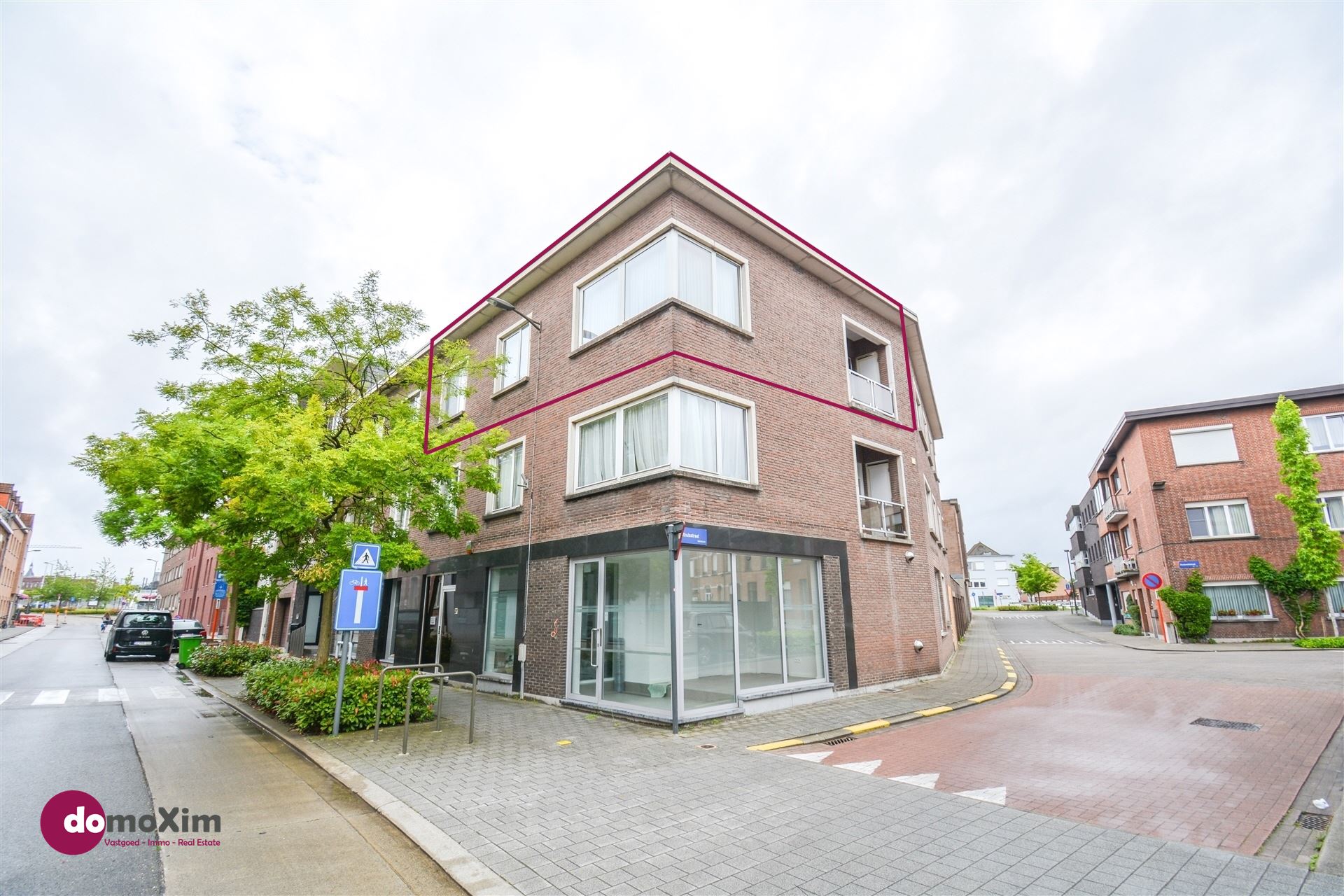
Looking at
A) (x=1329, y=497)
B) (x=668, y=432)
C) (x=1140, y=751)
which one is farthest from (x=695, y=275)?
(x=1329, y=497)

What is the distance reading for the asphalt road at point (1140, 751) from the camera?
5.34 m

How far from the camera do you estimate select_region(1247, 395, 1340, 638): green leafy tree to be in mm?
22156

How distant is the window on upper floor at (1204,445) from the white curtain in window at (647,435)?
26414 millimetres

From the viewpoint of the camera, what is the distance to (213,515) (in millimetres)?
9234

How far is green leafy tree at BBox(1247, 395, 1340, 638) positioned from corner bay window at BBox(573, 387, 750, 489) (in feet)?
79.7

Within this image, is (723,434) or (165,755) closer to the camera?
(165,755)

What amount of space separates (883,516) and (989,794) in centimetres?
937

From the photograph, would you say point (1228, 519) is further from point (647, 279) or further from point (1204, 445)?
point (647, 279)

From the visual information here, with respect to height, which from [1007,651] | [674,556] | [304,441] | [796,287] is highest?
[796,287]

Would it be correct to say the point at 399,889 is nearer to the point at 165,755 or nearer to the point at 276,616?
the point at 165,755

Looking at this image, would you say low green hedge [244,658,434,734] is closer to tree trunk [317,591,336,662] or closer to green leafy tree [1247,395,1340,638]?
tree trunk [317,591,336,662]

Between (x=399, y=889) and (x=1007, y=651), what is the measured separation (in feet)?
75.2

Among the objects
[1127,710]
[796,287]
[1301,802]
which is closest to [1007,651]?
[1127,710]

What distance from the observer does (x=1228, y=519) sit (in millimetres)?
24828
